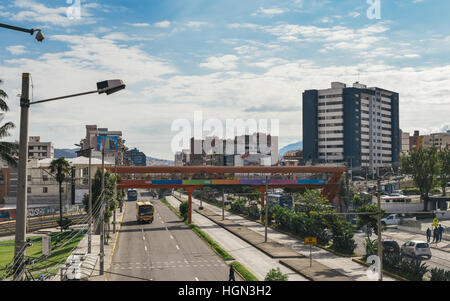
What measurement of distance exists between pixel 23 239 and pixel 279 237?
5042 centimetres

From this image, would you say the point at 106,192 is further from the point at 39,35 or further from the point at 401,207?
the point at 401,207

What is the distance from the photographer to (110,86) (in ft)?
33.0

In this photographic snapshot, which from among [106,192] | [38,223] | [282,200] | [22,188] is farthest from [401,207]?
[22,188]

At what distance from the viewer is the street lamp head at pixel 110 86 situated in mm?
9984

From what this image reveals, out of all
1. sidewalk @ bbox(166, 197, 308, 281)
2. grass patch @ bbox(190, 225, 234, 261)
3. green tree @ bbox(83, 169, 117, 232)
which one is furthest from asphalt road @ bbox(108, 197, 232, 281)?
green tree @ bbox(83, 169, 117, 232)

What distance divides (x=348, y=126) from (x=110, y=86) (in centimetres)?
15731

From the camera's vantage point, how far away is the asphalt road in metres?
34.9

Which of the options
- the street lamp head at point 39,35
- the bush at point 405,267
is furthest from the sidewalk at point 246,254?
the street lamp head at point 39,35

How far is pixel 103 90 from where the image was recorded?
1010 centimetres

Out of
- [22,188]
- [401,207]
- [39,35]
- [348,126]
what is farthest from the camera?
[348,126]

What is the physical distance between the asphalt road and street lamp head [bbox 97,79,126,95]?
19.9 metres

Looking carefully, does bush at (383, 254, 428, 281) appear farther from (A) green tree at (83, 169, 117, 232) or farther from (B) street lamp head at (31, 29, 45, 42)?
(A) green tree at (83, 169, 117, 232)
